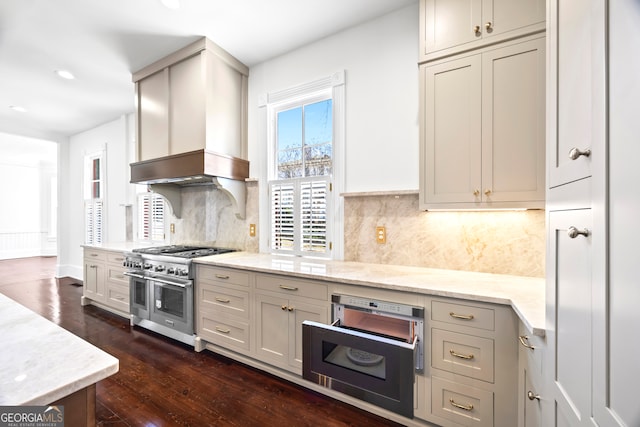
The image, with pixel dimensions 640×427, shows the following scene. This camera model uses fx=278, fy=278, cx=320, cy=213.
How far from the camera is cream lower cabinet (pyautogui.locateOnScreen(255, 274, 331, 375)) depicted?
2.02 m

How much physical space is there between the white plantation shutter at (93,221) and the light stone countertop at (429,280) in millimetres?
3871

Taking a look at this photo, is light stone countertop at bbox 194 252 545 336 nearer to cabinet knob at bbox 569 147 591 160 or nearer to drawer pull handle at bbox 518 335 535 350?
drawer pull handle at bbox 518 335 535 350

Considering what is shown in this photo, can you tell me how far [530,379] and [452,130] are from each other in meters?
1.43

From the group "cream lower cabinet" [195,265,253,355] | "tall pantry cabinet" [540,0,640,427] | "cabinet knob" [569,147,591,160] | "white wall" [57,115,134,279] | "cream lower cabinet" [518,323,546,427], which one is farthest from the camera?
"white wall" [57,115,134,279]

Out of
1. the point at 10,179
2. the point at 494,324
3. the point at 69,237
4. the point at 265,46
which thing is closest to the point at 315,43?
the point at 265,46

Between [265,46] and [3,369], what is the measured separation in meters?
3.01

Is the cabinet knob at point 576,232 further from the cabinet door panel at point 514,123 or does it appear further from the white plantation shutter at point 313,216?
the white plantation shutter at point 313,216

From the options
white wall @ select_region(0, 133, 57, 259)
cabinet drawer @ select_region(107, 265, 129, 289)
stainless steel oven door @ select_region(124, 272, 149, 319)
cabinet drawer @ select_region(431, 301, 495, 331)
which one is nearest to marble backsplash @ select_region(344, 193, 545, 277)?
cabinet drawer @ select_region(431, 301, 495, 331)

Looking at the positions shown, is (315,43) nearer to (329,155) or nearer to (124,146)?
(329,155)

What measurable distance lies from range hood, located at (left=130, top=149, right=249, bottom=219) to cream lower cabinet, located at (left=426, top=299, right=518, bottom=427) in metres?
2.29

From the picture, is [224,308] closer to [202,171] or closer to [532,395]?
[202,171]

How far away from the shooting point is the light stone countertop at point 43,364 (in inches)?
24.5

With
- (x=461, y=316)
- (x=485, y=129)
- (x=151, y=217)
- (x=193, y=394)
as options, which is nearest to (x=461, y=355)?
(x=461, y=316)

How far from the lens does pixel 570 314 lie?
2.81 feet
